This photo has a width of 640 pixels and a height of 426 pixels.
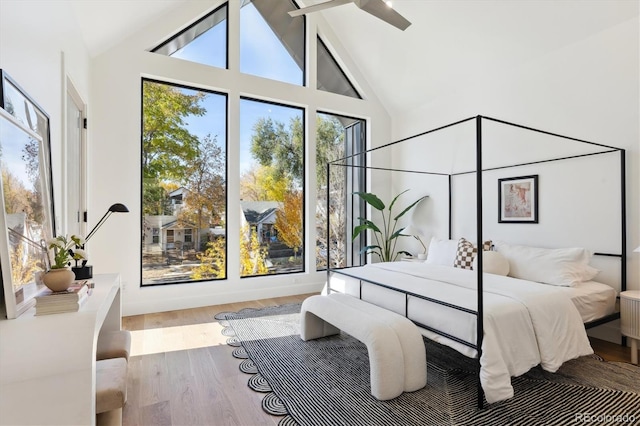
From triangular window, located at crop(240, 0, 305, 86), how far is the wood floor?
351 centimetres

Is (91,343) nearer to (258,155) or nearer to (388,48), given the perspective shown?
(258,155)

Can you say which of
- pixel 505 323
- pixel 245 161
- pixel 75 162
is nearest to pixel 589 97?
pixel 505 323

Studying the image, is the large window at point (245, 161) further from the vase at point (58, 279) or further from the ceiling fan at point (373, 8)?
the vase at point (58, 279)

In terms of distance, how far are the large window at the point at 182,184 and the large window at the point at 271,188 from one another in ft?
1.09

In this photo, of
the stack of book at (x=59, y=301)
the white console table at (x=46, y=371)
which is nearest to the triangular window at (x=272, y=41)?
the stack of book at (x=59, y=301)

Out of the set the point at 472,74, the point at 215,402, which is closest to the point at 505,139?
the point at 472,74

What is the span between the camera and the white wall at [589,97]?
9.96ft

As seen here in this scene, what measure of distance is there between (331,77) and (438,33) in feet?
6.04

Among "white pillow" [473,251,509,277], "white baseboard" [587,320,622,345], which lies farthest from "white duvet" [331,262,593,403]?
"white baseboard" [587,320,622,345]

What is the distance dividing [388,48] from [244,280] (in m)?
3.96

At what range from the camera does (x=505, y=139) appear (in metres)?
4.04

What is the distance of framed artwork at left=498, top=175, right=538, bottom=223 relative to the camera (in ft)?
12.2

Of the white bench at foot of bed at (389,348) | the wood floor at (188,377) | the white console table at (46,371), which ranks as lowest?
the wood floor at (188,377)

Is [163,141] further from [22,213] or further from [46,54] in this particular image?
[22,213]
